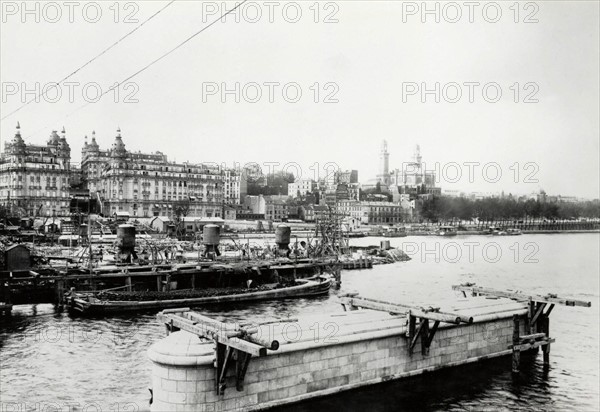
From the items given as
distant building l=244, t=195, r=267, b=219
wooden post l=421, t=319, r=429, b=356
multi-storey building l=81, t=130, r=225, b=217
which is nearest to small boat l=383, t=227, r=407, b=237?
distant building l=244, t=195, r=267, b=219

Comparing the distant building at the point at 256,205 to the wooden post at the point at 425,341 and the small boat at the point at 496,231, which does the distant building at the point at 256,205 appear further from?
the wooden post at the point at 425,341

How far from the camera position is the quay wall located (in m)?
16.2

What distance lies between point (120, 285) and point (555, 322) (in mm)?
32114

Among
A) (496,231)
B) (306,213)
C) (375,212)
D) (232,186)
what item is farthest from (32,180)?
(496,231)

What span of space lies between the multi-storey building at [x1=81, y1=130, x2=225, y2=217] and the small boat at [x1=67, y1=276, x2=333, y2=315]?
3333 inches

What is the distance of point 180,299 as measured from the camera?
4159 cm

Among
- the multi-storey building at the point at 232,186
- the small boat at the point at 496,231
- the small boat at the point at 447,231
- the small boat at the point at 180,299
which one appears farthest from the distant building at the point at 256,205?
the small boat at the point at 180,299

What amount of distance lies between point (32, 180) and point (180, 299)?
315ft

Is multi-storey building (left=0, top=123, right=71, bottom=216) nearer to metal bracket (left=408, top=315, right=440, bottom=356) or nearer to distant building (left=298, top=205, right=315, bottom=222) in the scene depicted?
distant building (left=298, top=205, right=315, bottom=222)

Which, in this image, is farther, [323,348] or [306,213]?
[306,213]

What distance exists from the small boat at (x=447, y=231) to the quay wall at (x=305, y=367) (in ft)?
425

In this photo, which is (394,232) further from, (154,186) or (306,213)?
(154,186)

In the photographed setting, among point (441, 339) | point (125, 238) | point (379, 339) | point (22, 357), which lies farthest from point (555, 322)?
point (125, 238)

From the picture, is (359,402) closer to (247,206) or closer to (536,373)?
(536,373)
